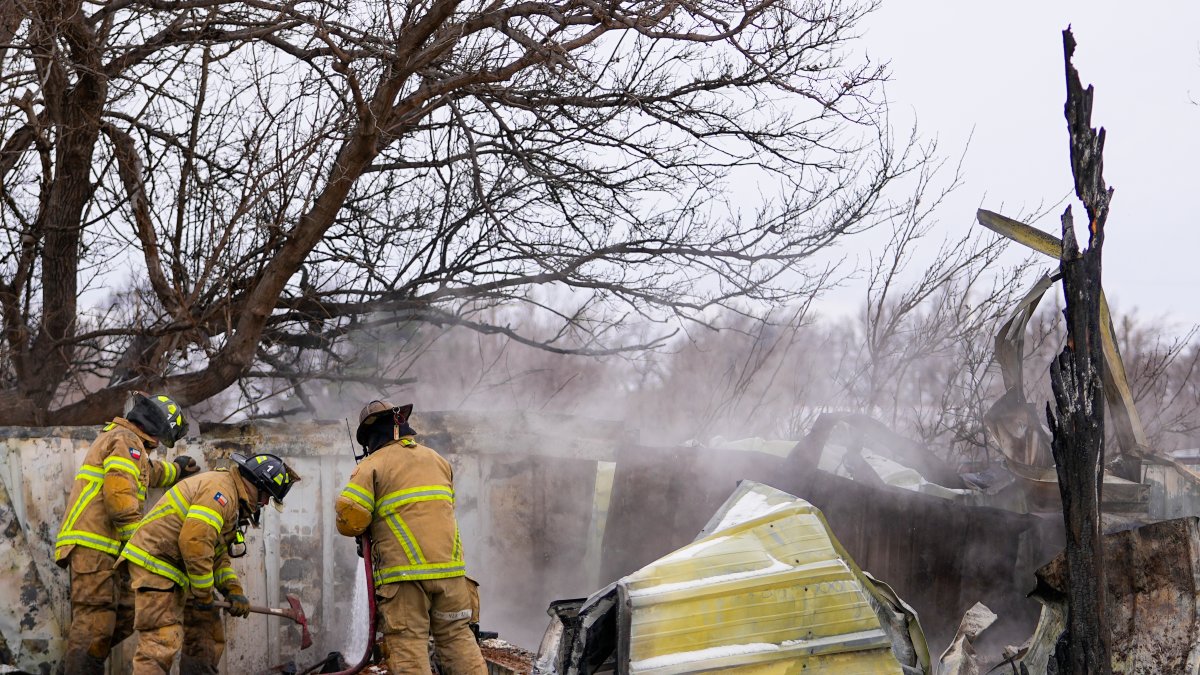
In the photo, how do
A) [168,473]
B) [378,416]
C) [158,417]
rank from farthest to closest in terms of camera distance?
[168,473] → [158,417] → [378,416]

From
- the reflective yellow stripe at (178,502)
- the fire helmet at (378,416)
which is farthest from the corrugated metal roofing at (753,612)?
the reflective yellow stripe at (178,502)

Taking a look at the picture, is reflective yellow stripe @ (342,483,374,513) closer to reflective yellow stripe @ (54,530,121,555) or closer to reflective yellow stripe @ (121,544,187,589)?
reflective yellow stripe @ (121,544,187,589)

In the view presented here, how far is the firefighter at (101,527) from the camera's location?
598 centimetres

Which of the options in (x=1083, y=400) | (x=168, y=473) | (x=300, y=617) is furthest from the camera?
(x=168, y=473)

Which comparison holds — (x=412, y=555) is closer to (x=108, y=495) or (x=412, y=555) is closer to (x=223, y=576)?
(x=223, y=576)

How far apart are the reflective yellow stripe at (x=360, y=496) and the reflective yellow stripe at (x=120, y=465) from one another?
1.67 metres

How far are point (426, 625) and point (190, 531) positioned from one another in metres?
1.43

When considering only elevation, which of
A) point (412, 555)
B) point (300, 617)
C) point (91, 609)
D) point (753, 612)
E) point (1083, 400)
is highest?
point (1083, 400)

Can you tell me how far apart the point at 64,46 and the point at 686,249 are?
17.4 feet

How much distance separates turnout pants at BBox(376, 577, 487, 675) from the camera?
515cm

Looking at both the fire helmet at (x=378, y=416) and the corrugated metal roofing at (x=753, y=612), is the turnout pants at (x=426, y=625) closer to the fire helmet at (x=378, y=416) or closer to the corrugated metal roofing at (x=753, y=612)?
the fire helmet at (x=378, y=416)

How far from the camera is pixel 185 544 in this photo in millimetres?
5496

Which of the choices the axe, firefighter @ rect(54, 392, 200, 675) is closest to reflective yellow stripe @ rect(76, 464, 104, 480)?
firefighter @ rect(54, 392, 200, 675)

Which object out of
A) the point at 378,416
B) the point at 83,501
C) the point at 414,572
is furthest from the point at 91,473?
the point at 414,572
